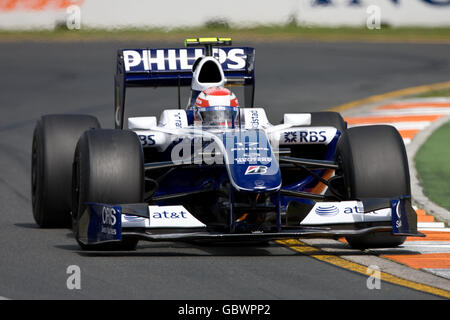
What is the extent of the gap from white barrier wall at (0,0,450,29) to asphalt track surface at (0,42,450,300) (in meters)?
0.75

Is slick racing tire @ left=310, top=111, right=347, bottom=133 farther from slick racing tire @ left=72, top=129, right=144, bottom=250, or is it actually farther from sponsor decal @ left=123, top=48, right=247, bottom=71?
slick racing tire @ left=72, top=129, right=144, bottom=250

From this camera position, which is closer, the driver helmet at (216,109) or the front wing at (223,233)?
the front wing at (223,233)

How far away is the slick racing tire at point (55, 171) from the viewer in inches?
444

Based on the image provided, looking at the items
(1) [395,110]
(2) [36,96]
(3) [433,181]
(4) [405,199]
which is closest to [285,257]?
(4) [405,199]

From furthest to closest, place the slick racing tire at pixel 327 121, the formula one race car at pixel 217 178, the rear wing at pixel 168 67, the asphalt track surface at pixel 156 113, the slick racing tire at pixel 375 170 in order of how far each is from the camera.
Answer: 1. the rear wing at pixel 168 67
2. the slick racing tire at pixel 327 121
3. the slick racing tire at pixel 375 170
4. the formula one race car at pixel 217 178
5. the asphalt track surface at pixel 156 113

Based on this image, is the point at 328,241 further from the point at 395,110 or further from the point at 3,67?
the point at 3,67

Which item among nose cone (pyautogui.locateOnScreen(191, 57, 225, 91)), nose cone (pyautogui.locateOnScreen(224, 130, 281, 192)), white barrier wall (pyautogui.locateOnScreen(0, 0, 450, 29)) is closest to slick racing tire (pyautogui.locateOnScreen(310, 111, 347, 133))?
nose cone (pyautogui.locateOnScreen(191, 57, 225, 91))

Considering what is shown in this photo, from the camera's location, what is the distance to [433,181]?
13711mm

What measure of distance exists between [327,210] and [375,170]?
1.88 feet

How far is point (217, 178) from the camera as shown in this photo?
1044cm

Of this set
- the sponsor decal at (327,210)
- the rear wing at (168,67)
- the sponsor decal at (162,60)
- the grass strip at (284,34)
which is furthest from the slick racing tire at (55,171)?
the grass strip at (284,34)

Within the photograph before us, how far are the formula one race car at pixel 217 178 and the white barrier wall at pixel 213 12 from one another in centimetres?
1141

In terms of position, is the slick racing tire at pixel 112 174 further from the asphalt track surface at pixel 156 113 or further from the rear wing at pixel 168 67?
the rear wing at pixel 168 67

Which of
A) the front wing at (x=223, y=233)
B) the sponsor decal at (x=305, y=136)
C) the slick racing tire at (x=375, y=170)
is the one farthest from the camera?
the sponsor decal at (x=305, y=136)
